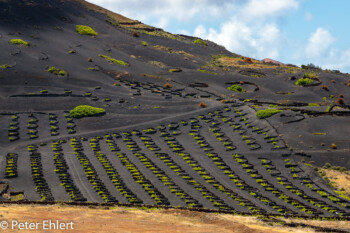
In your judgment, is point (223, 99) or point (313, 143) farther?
point (223, 99)

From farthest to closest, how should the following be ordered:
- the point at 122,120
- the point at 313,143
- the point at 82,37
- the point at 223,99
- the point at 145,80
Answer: the point at 82,37
the point at 145,80
the point at 223,99
the point at 122,120
the point at 313,143

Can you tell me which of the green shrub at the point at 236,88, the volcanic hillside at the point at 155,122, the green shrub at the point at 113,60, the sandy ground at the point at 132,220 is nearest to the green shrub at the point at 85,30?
the volcanic hillside at the point at 155,122

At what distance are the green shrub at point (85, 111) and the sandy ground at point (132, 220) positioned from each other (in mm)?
52064

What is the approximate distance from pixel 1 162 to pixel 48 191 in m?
15.8

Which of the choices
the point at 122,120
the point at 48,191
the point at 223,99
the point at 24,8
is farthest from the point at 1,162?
the point at 24,8

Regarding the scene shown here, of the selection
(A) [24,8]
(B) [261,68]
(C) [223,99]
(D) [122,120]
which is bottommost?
(D) [122,120]

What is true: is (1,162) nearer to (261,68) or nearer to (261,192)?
(261,192)

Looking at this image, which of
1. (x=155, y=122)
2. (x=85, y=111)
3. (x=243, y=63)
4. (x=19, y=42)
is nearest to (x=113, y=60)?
(x=19, y=42)

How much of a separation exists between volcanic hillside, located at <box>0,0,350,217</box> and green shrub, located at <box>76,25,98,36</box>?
0.52 m

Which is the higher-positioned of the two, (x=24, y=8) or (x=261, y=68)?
(x=24, y=8)

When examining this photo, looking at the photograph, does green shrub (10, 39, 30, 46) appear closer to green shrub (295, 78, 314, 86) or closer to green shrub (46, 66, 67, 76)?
green shrub (46, 66, 67, 76)

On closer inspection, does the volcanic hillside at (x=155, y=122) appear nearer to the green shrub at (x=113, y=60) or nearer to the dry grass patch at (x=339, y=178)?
the green shrub at (x=113, y=60)

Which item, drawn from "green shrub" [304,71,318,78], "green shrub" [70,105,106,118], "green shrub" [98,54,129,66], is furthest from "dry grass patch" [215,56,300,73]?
"green shrub" [70,105,106,118]

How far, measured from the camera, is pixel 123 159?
88188 millimetres
